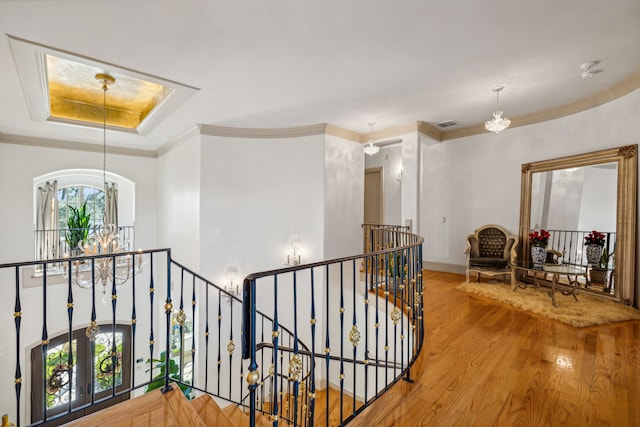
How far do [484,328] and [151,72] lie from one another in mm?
4800

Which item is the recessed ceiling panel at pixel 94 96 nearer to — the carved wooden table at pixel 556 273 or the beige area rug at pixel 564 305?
the beige area rug at pixel 564 305

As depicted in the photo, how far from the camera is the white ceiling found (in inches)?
89.7

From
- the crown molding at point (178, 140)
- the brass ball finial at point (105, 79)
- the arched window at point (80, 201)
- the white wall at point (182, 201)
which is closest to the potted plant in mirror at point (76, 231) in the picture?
the arched window at point (80, 201)

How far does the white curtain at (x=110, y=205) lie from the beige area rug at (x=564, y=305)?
7853 millimetres

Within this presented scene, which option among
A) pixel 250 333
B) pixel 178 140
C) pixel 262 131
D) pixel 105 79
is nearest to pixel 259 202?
pixel 262 131

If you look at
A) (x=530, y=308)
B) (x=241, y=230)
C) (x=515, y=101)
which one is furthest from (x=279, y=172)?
(x=530, y=308)

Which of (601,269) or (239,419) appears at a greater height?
(601,269)

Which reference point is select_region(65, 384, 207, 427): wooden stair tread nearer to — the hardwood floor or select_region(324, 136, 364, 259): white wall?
the hardwood floor

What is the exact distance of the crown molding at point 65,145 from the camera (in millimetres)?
5656

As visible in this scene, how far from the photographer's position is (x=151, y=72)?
3275 millimetres

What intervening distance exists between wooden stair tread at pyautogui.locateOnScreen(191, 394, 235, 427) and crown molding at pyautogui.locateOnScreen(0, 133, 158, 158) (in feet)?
21.7

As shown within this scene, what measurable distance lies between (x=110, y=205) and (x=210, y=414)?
6495 mm

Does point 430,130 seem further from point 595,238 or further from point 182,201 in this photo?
point 182,201

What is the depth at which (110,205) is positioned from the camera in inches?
269
